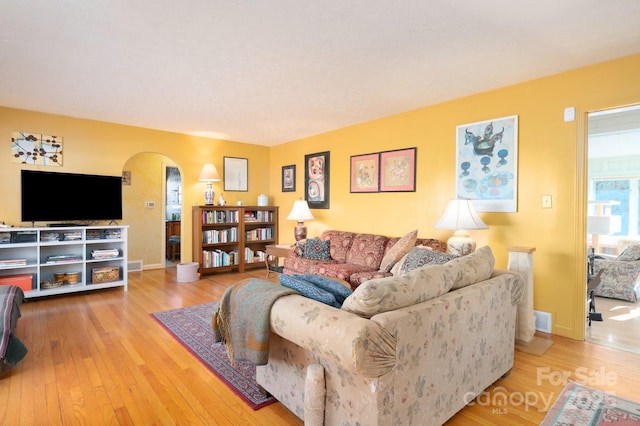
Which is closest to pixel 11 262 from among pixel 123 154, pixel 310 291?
pixel 123 154

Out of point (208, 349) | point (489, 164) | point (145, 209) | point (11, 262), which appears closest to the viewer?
point (208, 349)

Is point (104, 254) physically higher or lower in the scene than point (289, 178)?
lower

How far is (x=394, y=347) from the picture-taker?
1372 mm

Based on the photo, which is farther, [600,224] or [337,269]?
→ [600,224]

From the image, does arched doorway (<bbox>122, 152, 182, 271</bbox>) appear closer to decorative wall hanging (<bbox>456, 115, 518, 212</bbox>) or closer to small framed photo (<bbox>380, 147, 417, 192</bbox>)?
small framed photo (<bbox>380, 147, 417, 192</bbox>)

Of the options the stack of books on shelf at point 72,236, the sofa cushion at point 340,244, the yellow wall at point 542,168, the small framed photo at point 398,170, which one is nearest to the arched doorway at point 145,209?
the stack of books on shelf at point 72,236

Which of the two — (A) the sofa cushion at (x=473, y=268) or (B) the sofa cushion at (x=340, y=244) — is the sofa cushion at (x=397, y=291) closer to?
(A) the sofa cushion at (x=473, y=268)

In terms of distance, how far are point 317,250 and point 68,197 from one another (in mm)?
3390

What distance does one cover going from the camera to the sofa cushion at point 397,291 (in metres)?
1.45

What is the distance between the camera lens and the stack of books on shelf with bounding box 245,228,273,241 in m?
6.16

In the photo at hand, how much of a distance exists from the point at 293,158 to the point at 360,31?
3887 mm

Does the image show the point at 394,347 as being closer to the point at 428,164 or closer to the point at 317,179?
the point at 428,164

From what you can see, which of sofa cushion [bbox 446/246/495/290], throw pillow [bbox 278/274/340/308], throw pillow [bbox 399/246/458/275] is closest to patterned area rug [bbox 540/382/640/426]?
sofa cushion [bbox 446/246/495/290]

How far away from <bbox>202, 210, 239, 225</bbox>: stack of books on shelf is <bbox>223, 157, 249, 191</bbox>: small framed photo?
20.1 inches
